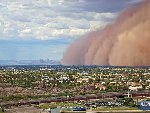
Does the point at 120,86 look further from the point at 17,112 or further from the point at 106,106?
the point at 17,112

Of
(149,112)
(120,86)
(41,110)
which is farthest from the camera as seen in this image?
(120,86)

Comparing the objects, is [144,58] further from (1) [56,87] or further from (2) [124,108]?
(2) [124,108]

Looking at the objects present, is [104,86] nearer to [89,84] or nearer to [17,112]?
[89,84]

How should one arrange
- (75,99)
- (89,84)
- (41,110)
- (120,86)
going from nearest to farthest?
(41,110) → (75,99) → (120,86) → (89,84)

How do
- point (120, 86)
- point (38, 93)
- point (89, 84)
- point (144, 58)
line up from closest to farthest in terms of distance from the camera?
1. point (38, 93)
2. point (120, 86)
3. point (89, 84)
4. point (144, 58)

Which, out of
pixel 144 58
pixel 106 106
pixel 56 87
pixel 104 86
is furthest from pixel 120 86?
pixel 144 58

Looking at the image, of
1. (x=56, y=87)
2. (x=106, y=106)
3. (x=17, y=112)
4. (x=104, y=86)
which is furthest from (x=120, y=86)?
(x=17, y=112)

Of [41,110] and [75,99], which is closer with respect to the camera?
[41,110]

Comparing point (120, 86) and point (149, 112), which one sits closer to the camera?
point (149, 112)

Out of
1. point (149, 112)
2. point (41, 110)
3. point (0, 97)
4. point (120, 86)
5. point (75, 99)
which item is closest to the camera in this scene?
point (149, 112)
